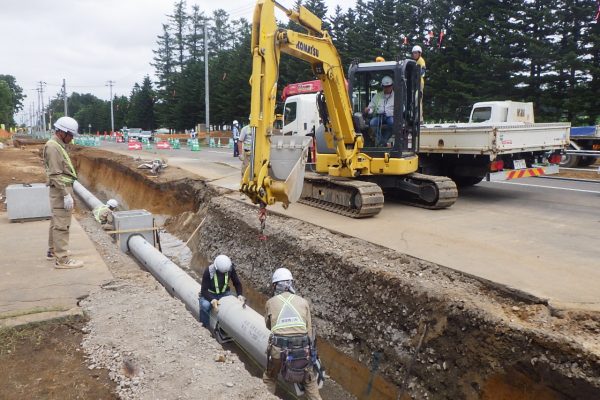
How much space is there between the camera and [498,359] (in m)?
4.30

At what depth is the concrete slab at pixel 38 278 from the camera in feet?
15.6

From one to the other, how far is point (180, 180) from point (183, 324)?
10.6 m

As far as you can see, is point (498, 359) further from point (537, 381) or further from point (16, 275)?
point (16, 275)

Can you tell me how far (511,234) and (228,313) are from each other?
461cm

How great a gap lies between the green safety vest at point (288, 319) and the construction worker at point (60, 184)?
11.5ft

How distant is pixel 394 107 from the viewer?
8.52m


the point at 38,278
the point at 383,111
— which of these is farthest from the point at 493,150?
the point at 38,278

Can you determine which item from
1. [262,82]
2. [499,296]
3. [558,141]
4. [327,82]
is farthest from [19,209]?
[558,141]

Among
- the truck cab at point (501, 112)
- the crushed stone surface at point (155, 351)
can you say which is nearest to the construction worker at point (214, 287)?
the crushed stone surface at point (155, 351)

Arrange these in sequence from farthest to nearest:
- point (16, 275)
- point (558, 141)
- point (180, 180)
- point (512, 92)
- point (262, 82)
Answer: point (512, 92)
point (180, 180)
point (558, 141)
point (262, 82)
point (16, 275)

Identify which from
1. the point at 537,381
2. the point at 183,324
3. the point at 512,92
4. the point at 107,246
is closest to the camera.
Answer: the point at 537,381

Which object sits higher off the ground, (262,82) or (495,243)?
(262,82)

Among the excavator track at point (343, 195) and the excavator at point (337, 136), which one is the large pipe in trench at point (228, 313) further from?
the excavator track at point (343, 195)

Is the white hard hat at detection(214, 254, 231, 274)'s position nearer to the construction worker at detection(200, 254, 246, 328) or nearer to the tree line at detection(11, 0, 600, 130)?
the construction worker at detection(200, 254, 246, 328)
